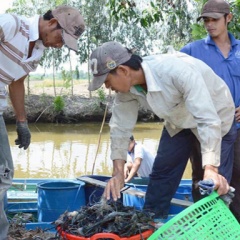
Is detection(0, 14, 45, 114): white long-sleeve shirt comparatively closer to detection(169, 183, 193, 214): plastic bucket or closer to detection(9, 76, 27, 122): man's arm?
detection(9, 76, 27, 122): man's arm

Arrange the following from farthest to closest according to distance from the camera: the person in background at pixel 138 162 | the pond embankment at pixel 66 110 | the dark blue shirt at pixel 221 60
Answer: the pond embankment at pixel 66 110 < the person in background at pixel 138 162 < the dark blue shirt at pixel 221 60

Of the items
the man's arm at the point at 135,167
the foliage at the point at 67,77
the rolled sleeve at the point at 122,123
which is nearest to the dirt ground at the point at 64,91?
the foliage at the point at 67,77

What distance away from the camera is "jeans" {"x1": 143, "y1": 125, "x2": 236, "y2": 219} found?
310cm

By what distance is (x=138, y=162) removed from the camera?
530cm

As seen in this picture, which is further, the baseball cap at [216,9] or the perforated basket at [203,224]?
the baseball cap at [216,9]

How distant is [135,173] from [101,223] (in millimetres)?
3054

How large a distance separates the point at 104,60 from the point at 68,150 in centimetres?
982

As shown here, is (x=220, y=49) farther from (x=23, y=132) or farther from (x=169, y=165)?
(x=23, y=132)

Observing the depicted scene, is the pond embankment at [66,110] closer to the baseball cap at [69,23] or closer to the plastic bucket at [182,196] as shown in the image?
the plastic bucket at [182,196]

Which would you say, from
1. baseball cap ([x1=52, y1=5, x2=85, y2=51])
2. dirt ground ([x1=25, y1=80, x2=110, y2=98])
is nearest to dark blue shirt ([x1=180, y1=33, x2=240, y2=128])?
baseball cap ([x1=52, y1=5, x2=85, y2=51])

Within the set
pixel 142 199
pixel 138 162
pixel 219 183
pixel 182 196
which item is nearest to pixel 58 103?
pixel 138 162

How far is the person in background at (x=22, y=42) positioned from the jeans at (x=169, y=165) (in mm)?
827

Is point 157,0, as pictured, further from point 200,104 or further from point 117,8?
point 200,104

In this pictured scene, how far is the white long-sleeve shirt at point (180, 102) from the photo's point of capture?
242cm
